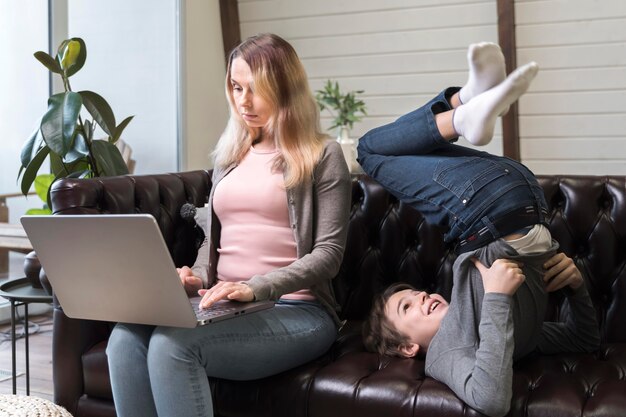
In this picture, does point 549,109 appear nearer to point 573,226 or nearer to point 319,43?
point 319,43

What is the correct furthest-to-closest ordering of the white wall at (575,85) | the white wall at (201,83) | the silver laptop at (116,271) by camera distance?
the white wall at (201,83) → the white wall at (575,85) → the silver laptop at (116,271)

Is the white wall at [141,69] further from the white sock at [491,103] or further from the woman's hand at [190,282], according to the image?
the white sock at [491,103]

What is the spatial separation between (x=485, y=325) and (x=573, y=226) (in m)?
0.62

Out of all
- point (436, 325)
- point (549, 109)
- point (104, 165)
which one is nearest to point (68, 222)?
point (436, 325)

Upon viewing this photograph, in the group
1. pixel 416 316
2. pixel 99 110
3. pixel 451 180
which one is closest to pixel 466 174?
pixel 451 180

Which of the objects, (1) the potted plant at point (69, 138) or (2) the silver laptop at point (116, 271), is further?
(1) the potted plant at point (69, 138)

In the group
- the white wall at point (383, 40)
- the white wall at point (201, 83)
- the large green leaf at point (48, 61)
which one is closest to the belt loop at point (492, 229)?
the large green leaf at point (48, 61)

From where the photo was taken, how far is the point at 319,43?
499cm

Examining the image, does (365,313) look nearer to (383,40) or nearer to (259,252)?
(259,252)

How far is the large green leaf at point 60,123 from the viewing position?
8.82 ft

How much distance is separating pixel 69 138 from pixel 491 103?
1.65m

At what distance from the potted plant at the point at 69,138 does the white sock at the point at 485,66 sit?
1580 millimetres

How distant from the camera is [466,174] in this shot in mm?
1771

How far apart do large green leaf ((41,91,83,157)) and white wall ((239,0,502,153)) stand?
8.17 ft
